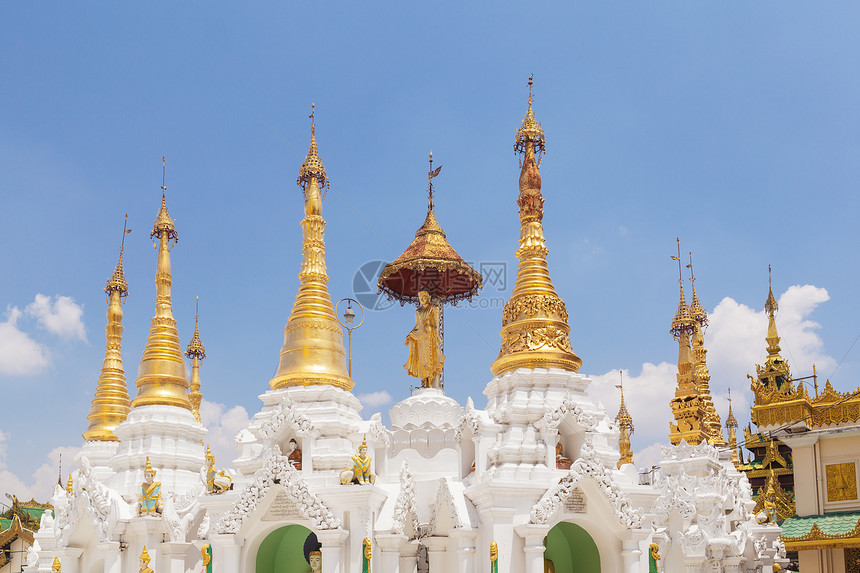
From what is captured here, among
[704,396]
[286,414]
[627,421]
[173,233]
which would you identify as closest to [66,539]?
[286,414]

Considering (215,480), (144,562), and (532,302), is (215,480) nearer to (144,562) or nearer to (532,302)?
(144,562)

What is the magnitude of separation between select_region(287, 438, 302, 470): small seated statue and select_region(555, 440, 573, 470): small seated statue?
6.10 metres

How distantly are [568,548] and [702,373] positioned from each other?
37.2 feet

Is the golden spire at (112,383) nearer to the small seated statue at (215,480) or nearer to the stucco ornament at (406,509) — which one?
the small seated statue at (215,480)

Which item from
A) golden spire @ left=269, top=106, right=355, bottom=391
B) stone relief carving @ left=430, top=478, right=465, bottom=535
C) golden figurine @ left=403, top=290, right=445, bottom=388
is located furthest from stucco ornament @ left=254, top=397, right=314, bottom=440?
golden figurine @ left=403, top=290, right=445, bottom=388

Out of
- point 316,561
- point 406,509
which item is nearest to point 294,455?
point 316,561

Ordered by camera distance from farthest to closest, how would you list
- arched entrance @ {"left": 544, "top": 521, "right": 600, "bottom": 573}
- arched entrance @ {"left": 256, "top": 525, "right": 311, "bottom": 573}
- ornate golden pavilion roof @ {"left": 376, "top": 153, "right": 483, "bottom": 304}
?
ornate golden pavilion roof @ {"left": 376, "top": 153, "right": 483, "bottom": 304}
arched entrance @ {"left": 256, "top": 525, "right": 311, "bottom": 573}
arched entrance @ {"left": 544, "top": 521, "right": 600, "bottom": 573}

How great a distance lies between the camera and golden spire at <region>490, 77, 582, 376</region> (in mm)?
23797

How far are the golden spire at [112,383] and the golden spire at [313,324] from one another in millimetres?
9056

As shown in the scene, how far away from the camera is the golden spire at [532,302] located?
23.8 meters

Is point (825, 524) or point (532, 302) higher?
point (532, 302)

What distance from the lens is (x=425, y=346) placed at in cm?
2614

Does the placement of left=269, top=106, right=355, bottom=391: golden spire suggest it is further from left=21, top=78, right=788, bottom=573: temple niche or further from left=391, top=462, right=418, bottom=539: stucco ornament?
left=391, top=462, right=418, bottom=539: stucco ornament

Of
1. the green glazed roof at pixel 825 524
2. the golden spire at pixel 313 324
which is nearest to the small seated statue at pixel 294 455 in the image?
the golden spire at pixel 313 324
